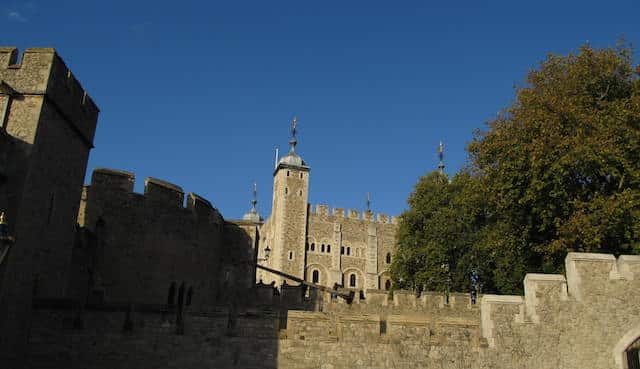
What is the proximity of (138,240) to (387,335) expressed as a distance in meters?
7.86

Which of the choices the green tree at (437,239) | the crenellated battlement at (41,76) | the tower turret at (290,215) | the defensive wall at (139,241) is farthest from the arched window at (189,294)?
the tower turret at (290,215)

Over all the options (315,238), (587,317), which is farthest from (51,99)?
(315,238)

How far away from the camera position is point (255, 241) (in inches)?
838

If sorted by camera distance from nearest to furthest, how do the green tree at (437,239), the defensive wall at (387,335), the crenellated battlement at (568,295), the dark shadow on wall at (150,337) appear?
the dark shadow on wall at (150,337)
the defensive wall at (387,335)
the crenellated battlement at (568,295)
the green tree at (437,239)

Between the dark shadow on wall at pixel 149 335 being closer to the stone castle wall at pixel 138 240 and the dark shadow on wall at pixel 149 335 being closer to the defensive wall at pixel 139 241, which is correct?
the defensive wall at pixel 139 241

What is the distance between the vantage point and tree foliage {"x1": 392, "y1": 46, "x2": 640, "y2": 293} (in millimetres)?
17609

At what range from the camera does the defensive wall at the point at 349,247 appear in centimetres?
6431

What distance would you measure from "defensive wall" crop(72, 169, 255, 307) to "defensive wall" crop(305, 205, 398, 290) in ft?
149

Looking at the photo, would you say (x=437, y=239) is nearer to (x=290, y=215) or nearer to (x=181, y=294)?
(x=181, y=294)

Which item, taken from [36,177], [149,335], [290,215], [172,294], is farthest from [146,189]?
[290,215]

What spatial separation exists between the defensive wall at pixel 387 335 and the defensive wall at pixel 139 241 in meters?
3.09

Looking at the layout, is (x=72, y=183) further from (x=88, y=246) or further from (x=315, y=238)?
(x=315, y=238)

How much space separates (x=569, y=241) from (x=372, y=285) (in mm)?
48084

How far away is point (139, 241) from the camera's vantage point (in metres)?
17.0
